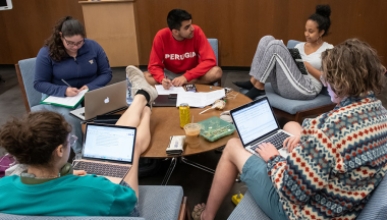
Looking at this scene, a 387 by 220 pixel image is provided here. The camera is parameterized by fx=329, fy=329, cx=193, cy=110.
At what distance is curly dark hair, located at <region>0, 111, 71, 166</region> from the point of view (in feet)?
3.47

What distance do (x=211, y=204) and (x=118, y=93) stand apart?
97cm

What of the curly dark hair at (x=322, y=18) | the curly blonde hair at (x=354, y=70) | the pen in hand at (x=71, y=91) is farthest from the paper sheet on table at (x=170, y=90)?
the curly blonde hair at (x=354, y=70)

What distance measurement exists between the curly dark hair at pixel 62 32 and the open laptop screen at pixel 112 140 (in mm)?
1139

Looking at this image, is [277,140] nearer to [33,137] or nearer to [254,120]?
[254,120]

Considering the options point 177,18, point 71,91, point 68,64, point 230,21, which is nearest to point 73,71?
point 68,64

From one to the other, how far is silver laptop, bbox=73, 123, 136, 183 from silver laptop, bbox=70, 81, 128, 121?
1.52ft

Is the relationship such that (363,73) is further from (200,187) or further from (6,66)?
(6,66)

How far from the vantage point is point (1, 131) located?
1.10m

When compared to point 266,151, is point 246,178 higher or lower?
lower

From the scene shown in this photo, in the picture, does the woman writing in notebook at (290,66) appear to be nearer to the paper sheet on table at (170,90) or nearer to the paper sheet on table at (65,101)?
the paper sheet on table at (170,90)

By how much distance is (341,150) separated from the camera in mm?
1142

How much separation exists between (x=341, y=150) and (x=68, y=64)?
217cm

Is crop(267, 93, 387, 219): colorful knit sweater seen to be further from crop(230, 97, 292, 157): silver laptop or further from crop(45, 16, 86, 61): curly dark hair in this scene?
crop(45, 16, 86, 61): curly dark hair

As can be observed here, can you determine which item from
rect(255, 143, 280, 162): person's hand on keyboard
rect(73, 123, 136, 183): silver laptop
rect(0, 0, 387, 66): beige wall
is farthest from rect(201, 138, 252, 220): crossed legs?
rect(0, 0, 387, 66): beige wall
